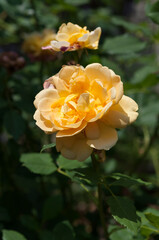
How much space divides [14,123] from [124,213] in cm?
51

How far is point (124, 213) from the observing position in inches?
25.9

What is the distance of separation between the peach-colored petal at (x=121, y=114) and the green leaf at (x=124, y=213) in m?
0.17

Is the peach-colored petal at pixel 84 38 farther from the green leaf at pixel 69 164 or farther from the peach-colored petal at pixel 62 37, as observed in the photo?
the green leaf at pixel 69 164

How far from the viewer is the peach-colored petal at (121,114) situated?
60cm

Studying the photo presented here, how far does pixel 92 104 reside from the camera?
1.98 feet

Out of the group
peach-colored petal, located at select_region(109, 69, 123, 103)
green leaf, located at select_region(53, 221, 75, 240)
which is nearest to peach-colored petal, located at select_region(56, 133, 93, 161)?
peach-colored petal, located at select_region(109, 69, 123, 103)

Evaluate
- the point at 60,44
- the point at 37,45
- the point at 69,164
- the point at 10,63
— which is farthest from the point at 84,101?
the point at 37,45

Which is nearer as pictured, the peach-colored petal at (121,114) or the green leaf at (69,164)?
the peach-colored petal at (121,114)

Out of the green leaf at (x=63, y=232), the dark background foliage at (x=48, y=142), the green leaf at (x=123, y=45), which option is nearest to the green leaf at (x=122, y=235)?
the dark background foliage at (x=48, y=142)

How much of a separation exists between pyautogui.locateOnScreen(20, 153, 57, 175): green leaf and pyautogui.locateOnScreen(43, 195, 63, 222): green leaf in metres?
0.22

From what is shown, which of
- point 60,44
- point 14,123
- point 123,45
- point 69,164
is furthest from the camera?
point 123,45

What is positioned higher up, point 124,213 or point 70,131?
point 70,131

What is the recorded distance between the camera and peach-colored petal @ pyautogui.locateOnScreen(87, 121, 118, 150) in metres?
0.59

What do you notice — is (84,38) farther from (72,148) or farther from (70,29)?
(72,148)
